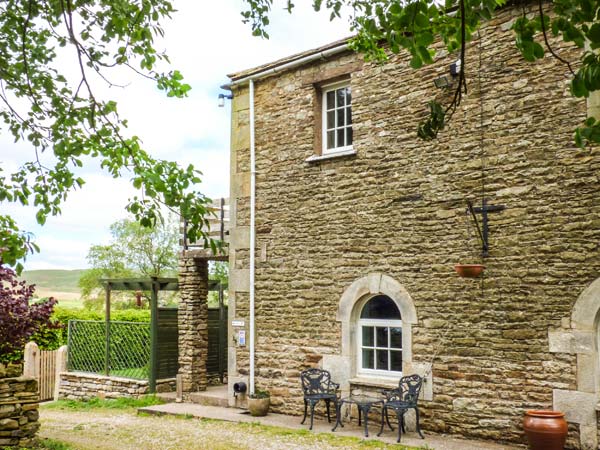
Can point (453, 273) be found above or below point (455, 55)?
below

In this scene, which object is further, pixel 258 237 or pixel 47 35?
pixel 258 237

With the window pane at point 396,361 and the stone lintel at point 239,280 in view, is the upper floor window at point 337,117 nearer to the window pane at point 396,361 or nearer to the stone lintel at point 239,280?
the stone lintel at point 239,280

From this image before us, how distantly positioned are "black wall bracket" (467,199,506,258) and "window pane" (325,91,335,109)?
3.24 meters

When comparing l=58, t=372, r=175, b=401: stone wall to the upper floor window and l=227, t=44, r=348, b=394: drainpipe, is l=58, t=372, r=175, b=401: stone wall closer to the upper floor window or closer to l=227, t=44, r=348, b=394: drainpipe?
l=227, t=44, r=348, b=394: drainpipe

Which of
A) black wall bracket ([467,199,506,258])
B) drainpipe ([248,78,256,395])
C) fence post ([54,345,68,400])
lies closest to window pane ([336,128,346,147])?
drainpipe ([248,78,256,395])

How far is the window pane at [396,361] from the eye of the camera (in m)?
9.39

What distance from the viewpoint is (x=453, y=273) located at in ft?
28.7

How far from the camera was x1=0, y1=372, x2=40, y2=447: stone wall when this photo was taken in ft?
26.8

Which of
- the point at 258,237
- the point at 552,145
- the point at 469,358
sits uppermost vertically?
the point at 552,145

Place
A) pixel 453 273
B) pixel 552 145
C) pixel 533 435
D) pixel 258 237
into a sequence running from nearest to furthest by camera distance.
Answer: pixel 533 435 → pixel 552 145 → pixel 453 273 → pixel 258 237

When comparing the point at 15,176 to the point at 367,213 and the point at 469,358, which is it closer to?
the point at 367,213

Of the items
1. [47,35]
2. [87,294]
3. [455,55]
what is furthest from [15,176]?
[87,294]

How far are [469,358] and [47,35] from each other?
6556 millimetres

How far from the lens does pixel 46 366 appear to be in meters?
14.4
